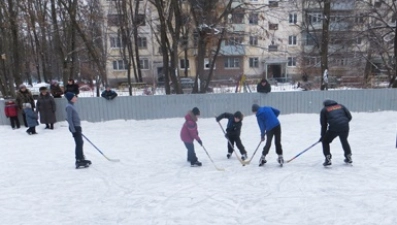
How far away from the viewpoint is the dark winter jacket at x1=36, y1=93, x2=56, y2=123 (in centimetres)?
1086

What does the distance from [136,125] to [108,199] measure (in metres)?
6.81

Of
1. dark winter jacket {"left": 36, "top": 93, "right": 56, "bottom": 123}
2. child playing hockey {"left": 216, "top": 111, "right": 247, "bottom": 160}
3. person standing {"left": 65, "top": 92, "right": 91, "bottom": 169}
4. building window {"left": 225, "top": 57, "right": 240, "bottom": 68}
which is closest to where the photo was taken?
person standing {"left": 65, "top": 92, "right": 91, "bottom": 169}

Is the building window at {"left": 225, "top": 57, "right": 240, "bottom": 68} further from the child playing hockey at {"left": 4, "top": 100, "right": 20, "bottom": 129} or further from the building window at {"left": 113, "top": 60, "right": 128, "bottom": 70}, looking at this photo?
the child playing hockey at {"left": 4, "top": 100, "right": 20, "bottom": 129}

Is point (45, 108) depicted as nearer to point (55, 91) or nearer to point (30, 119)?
point (30, 119)

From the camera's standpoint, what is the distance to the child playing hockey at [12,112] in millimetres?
11008

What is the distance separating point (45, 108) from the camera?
10891 millimetres

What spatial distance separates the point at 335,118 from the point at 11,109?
11.0m

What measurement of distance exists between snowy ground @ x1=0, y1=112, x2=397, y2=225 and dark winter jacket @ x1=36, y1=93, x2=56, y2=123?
79.6 inches

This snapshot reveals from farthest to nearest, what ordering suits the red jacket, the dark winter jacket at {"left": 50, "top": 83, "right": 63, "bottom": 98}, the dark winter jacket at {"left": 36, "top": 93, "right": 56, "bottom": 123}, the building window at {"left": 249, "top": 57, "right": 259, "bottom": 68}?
the building window at {"left": 249, "top": 57, "right": 259, "bottom": 68} < the dark winter jacket at {"left": 50, "top": 83, "right": 63, "bottom": 98} < the red jacket < the dark winter jacket at {"left": 36, "top": 93, "right": 56, "bottom": 123}

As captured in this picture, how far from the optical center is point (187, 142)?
21.5 feet

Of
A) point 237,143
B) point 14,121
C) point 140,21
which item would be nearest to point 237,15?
point 140,21

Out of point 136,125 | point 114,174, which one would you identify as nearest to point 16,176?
point 114,174

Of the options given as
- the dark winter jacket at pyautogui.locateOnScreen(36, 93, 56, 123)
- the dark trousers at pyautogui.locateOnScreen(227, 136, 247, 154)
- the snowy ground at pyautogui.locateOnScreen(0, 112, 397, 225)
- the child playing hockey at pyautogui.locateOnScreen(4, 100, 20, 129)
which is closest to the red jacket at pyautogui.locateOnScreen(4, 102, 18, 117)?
the child playing hockey at pyautogui.locateOnScreen(4, 100, 20, 129)

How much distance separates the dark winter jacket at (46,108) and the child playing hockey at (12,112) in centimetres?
99
